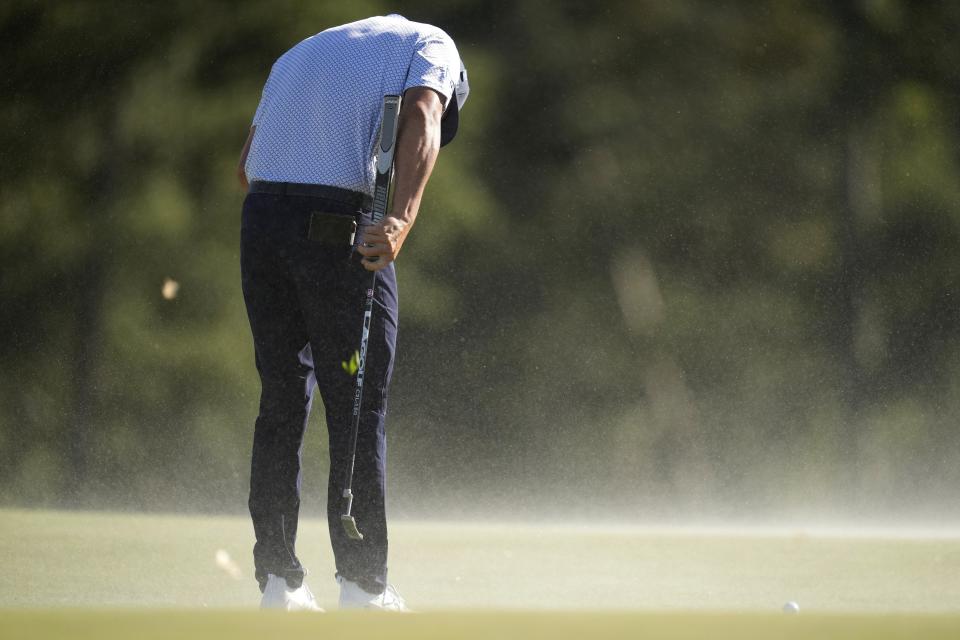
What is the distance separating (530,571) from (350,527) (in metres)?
1.19

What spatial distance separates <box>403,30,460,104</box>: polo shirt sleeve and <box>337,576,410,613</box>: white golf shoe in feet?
2.50

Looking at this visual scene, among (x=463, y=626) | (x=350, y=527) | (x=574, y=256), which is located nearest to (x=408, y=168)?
(x=350, y=527)

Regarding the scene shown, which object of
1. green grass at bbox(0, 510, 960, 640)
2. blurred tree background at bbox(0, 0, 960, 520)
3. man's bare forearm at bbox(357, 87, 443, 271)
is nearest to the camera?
man's bare forearm at bbox(357, 87, 443, 271)

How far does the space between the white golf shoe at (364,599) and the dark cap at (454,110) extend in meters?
0.71

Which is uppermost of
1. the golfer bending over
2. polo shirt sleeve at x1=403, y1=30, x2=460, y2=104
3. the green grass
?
polo shirt sleeve at x1=403, y1=30, x2=460, y2=104

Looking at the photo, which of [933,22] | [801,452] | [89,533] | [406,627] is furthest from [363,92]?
[933,22]

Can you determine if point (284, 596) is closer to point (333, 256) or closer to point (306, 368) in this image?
point (306, 368)

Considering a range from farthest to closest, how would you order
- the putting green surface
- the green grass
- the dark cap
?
1. the green grass
2. the dark cap
3. the putting green surface

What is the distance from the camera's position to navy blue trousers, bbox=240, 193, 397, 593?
6.59ft

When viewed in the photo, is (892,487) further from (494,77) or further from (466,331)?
(494,77)

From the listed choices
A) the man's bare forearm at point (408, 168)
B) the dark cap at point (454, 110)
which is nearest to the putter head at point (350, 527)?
the man's bare forearm at point (408, 168)

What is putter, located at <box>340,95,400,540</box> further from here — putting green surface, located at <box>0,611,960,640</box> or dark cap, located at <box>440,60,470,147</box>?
putting green surface, located at <box>0,611,960,640</box>

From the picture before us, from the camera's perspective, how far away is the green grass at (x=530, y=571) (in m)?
2.52

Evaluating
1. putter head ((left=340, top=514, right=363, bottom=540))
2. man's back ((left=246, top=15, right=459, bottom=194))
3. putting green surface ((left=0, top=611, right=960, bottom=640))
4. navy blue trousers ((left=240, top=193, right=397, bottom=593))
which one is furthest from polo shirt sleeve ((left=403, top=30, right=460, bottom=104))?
putting green surface ((left=0, top=611, right=960, bottom=640))
